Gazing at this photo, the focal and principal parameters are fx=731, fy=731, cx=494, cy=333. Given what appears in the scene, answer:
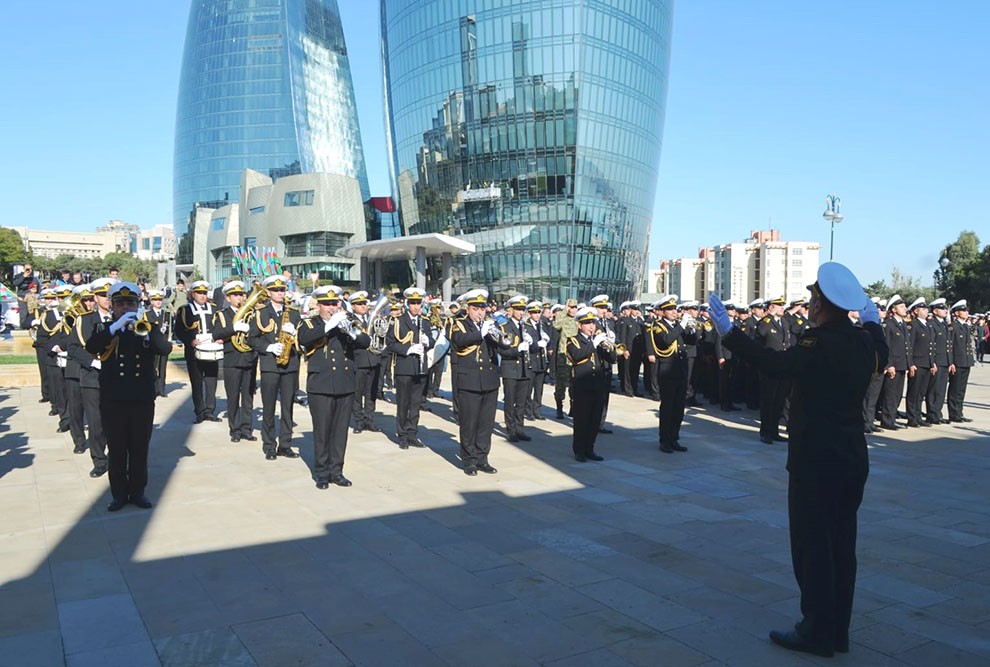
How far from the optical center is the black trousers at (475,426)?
328 inches

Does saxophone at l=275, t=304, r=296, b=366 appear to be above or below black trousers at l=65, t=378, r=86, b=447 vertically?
above

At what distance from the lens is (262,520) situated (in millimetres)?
6309

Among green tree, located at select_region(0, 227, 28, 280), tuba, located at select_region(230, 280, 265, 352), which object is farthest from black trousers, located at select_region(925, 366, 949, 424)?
green tree, located at select_region(0, 227, 28, 280)

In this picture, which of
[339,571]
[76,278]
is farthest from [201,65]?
[339,571]

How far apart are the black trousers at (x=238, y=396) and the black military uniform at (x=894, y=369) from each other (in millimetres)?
9776

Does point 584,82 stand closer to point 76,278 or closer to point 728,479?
point 76,278

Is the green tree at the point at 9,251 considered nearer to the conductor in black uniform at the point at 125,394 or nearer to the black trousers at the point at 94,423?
the black trousers at the point at 94,423

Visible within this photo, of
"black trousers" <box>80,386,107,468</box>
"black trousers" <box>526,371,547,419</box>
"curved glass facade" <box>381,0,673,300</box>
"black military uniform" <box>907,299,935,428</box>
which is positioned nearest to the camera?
"black trousers" <box>80,386,107,468</box>

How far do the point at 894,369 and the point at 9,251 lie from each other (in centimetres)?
7547

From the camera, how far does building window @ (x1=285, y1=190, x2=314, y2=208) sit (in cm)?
8000

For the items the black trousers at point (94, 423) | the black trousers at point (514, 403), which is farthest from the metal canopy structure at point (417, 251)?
A: the black trousers at point (94, 423)

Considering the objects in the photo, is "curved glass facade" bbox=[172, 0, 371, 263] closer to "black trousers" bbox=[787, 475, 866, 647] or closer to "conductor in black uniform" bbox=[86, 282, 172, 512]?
"conductor in black uniform" bbox=[86, 282, 172, 512]

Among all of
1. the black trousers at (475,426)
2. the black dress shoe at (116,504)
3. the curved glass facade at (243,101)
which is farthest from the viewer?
the curved glass facade at (243,101)

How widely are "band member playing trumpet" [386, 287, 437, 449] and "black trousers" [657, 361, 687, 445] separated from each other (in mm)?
3257
